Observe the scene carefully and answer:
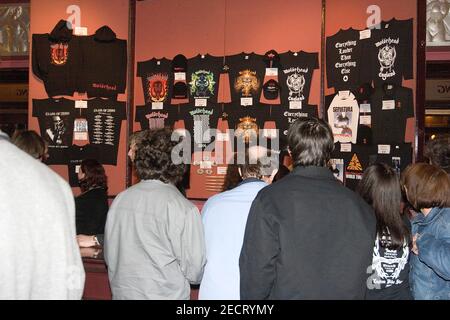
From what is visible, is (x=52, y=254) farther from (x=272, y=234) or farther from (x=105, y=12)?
(x=105, y=12)

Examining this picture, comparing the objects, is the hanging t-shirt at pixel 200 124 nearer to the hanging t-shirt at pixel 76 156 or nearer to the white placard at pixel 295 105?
the white placard at pixel 295 105

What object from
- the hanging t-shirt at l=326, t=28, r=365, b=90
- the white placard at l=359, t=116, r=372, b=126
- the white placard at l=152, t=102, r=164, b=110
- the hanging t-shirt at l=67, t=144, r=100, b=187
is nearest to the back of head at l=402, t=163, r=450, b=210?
the white placard at l=359, t=116, r=372, b=126

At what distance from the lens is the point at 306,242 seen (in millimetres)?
2002

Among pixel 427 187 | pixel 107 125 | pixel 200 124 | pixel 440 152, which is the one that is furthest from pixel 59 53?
pixel 427 187

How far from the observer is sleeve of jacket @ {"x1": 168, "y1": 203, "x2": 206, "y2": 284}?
2309 mm

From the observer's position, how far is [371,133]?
463 cm

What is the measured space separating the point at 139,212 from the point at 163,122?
322cm

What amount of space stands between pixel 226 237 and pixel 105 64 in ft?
12.0

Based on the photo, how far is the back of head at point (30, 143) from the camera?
122 inches

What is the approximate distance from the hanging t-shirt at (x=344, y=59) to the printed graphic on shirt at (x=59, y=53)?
2.91 metres

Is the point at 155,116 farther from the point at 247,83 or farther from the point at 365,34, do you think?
the point at 365,34

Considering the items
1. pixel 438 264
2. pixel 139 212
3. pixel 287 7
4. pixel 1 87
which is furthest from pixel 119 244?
pixel 1 87

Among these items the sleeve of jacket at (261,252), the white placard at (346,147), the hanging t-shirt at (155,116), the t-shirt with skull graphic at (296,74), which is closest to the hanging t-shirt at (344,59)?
the t-shirt with skull graphic at (296,74)
